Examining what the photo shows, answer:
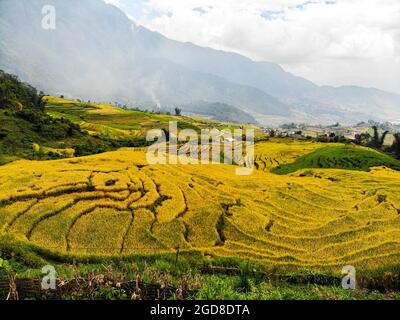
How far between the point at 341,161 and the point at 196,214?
16.0 meters

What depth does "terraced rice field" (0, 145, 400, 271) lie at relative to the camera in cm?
1165

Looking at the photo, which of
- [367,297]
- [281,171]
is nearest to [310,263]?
[367,297]

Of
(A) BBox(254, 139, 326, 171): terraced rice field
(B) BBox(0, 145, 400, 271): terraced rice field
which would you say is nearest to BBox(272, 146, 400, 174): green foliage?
(A) BBox(254, 139, 326, 171): terraced rice field

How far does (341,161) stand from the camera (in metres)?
26.1

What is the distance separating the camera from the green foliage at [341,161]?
25.1m

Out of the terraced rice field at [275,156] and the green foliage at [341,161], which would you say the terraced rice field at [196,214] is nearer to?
the green foliage at [341,161]

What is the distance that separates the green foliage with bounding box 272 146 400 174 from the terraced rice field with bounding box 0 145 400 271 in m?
9.06

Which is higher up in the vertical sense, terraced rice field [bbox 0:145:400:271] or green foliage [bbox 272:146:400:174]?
green foliage [bbox 272:146:400:174]

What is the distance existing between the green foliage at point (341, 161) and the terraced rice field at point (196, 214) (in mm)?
9057

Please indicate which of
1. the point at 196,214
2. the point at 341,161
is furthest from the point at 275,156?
the point at 196,214

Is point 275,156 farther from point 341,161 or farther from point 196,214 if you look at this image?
point 196,214

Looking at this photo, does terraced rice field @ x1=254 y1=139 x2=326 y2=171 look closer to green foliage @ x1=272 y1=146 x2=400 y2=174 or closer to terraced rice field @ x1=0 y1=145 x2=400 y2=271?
green foliage @ x1=272 y1=146 x2=400 y2=174

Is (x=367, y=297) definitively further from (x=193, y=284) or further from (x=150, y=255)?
(x=150, y=255)
